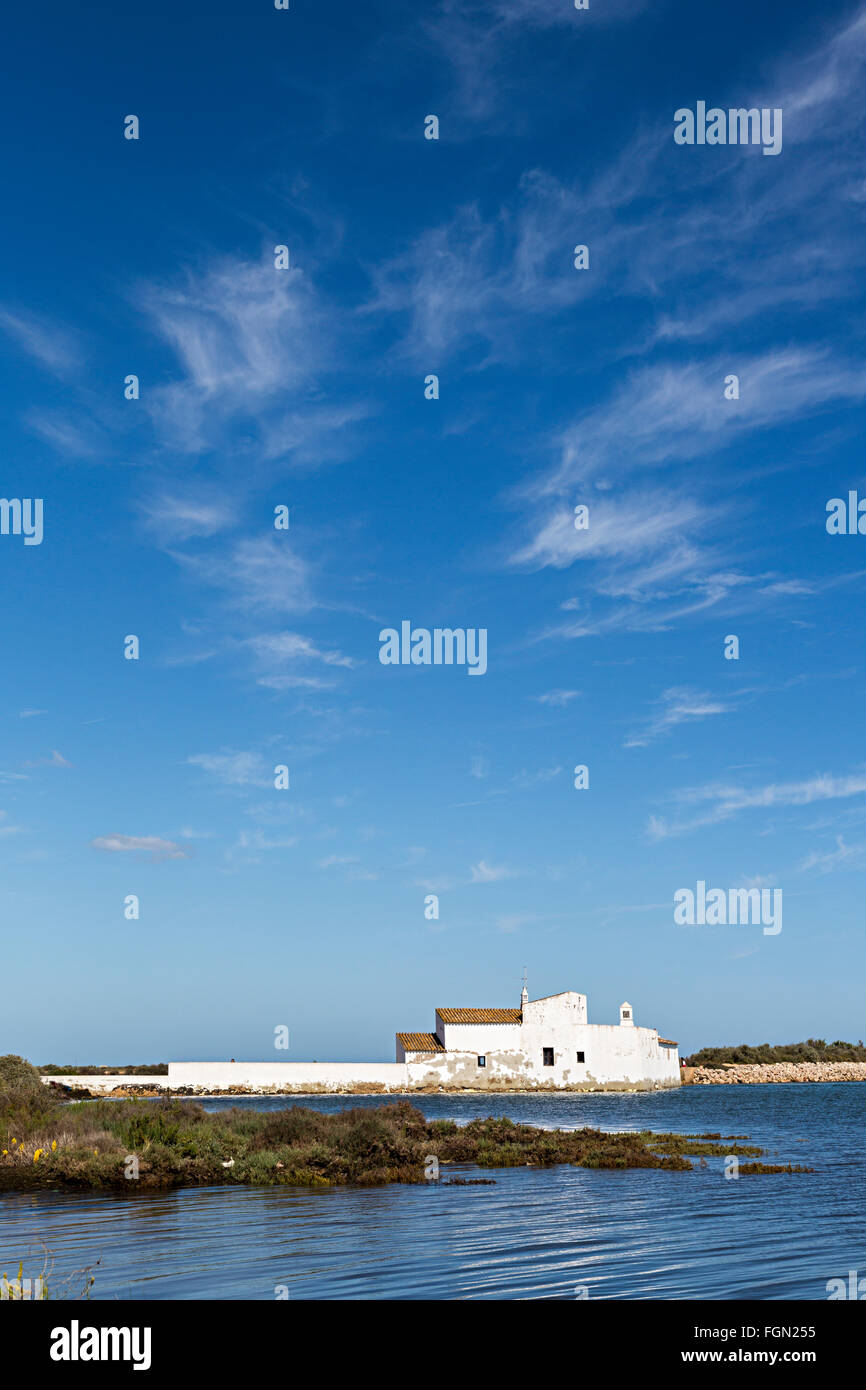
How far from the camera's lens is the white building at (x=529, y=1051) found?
9062 cm

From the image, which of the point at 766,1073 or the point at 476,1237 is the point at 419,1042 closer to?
the point at 766,1073

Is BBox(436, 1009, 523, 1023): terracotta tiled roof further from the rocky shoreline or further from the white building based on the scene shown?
the rocky shoreline

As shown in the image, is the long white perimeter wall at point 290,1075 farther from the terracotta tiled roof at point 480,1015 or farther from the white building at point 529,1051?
the terracotta tiled roof at point 480,1015

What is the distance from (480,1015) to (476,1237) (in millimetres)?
80512

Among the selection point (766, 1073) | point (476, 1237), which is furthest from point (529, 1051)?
point (476, 1237)

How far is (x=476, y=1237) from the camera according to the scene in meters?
18.3

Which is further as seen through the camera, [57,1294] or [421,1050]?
[421,1050]

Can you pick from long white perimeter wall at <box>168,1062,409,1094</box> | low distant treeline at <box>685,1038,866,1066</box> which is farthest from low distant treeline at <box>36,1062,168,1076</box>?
low distant treeline at <box>685,1038,866,1066</box>

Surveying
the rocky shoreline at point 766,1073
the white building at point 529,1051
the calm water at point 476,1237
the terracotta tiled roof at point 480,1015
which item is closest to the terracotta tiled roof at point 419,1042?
the white building at point 529,1051

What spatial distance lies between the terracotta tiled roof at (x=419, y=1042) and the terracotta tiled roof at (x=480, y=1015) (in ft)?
7.85

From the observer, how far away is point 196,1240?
1764 cm
